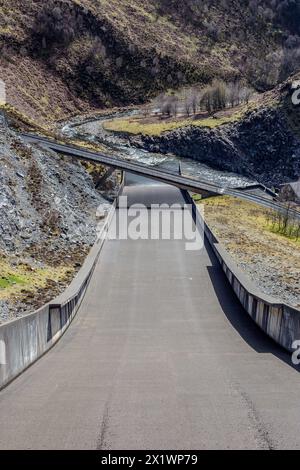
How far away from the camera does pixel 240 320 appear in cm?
2159

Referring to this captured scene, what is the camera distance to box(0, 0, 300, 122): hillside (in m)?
114

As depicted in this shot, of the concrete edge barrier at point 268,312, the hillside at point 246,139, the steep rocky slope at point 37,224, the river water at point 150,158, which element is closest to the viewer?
the concrete edge barrier at point 268,312

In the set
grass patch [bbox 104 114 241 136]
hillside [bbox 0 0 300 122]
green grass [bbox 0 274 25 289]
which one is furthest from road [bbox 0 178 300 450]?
hillside [bbox 0 0 300 122]

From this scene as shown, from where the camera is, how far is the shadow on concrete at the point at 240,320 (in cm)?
1715

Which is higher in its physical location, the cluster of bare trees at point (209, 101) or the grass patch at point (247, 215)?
the cluster of bare trees at point (209, 101)

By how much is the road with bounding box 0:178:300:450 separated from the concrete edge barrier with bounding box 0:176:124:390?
362mm

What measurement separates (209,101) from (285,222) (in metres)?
62.4

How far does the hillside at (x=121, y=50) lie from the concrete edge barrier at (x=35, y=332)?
81696mm

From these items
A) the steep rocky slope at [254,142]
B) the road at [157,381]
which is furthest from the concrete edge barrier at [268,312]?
the steep rocky slope at [254,142]

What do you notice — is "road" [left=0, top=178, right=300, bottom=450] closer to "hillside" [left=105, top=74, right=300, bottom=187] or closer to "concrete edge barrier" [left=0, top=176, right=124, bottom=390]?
"concrete edge barrier" [left=0, top=176, right=124, bottom=390]

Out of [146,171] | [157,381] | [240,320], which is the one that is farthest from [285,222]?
[157,381]
